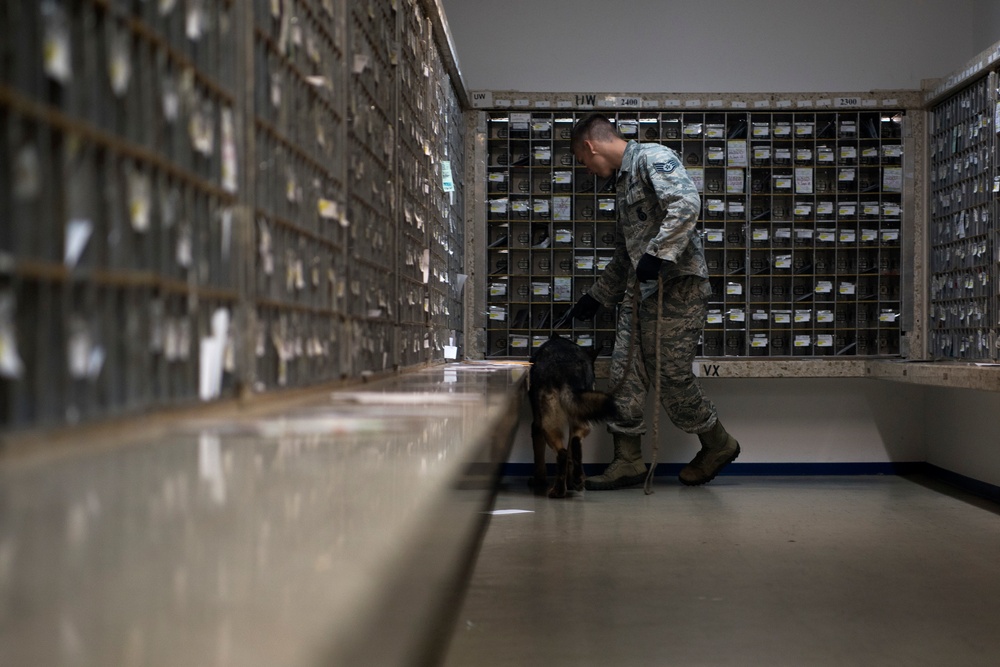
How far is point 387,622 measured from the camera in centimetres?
50

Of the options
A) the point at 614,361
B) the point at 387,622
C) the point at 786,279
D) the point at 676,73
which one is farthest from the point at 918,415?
the point at 387,622

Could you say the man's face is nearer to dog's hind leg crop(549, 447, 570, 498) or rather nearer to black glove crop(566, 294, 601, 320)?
black glove crop(566, 294, 601, 320)

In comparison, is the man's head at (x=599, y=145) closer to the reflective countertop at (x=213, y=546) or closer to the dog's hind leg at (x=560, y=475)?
the dog's hind leg at (x=560, y=475)

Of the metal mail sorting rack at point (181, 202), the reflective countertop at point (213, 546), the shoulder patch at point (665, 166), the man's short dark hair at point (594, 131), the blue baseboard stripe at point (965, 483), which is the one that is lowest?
the blue baseboard stripe at point (965, 483)

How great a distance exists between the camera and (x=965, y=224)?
17.7ft

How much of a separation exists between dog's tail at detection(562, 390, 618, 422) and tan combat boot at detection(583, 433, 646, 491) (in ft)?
3.84

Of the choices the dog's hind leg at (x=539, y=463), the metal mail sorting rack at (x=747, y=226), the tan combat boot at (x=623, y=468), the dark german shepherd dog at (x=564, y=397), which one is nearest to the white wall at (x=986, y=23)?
the metal mail sorting rack at (x=747, y=226)

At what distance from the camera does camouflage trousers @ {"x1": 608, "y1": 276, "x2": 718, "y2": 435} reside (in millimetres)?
5102

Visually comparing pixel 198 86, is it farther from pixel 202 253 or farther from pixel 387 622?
pixel 387 622

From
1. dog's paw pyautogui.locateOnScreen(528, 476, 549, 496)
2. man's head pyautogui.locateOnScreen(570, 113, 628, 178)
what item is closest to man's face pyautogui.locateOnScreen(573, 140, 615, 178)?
man's head pyautogui.locateOnScreen(570, 113, 628, 178)

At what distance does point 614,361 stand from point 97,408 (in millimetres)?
4475

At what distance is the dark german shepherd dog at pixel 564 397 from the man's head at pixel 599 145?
1.15 metres

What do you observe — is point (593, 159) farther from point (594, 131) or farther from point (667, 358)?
point (667, 358)

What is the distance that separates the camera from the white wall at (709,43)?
21.5 ft
